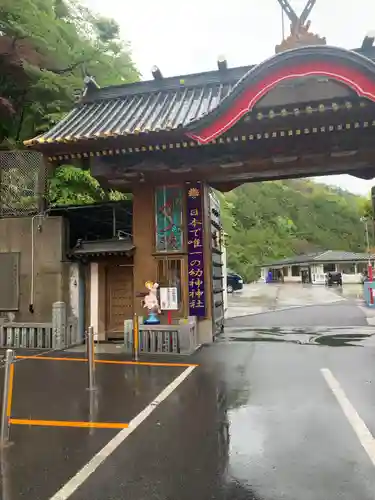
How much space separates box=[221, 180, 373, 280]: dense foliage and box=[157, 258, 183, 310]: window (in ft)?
141

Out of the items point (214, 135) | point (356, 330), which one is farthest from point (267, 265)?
point (214, 135)

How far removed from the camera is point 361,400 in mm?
5488

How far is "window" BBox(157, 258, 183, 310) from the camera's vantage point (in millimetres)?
10016

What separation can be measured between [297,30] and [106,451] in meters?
9.49

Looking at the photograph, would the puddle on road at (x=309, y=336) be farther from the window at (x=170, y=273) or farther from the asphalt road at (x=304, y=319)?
the window at (x=170, y=273)

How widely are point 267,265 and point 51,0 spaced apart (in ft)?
167

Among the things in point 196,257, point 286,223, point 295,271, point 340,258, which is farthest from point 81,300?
point 286,223

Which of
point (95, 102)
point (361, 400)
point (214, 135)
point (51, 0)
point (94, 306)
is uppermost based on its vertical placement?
point (51, 0)

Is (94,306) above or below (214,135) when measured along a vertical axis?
below

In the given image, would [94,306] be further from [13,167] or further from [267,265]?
[267,265]

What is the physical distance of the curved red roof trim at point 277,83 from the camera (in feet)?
23.8

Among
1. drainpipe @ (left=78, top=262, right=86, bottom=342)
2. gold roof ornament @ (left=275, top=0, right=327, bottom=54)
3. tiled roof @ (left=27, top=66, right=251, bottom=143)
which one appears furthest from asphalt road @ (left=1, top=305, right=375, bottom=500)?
gold roof ornament @ (left=275, top=0, right=327, bottom=54)

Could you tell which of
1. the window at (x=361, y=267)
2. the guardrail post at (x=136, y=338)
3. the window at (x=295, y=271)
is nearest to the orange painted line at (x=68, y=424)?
A: the guardrail post at (x=136, y=338)

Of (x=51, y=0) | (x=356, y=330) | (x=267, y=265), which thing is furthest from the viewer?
(x=267, y=265)
